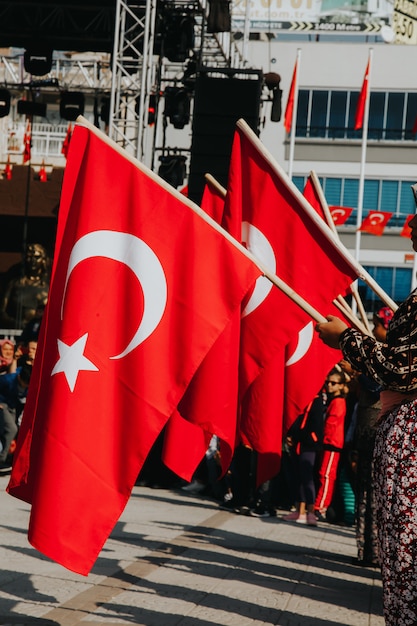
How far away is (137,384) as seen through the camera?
589 centimetres

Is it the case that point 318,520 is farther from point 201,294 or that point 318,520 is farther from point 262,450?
point 201,294

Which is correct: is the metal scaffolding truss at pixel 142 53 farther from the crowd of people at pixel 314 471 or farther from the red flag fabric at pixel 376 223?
the red flag fabric at pixel 376 223

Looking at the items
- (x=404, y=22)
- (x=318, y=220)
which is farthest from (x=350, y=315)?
(x=404, y=22)

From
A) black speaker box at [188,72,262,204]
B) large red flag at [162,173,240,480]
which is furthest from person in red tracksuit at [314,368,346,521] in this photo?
large red flag at [162,173,240,480]

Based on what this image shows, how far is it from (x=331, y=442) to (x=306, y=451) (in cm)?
35

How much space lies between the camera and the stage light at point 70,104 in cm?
2516

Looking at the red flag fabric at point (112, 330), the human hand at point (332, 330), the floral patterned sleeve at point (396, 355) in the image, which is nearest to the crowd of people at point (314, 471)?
the red flag fabric at point (112, 330)

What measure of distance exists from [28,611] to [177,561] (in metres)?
2.78

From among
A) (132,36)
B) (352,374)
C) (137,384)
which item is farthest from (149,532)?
(132,36)

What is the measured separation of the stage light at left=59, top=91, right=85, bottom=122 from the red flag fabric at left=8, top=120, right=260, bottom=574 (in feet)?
64.1

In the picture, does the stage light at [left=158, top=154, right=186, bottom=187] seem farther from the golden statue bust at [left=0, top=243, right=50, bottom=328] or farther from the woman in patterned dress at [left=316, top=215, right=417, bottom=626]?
the woman in patterned dress at [left=316, top=215, right=417, bottom=626]

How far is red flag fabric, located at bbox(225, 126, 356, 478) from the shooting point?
6.84 meters

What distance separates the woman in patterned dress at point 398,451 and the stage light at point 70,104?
20940mm

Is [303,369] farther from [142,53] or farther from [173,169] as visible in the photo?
[173,169]
